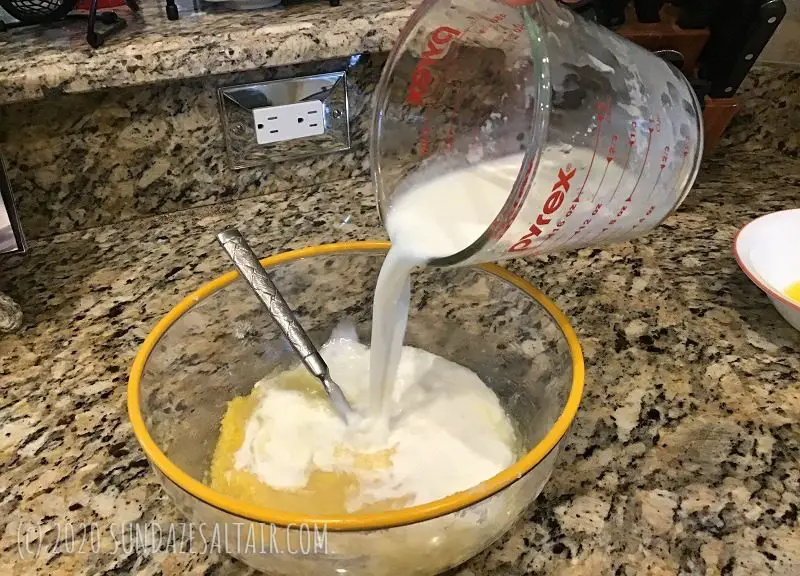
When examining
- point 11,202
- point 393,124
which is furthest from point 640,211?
point 11,202

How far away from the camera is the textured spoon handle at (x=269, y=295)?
2.32 ft

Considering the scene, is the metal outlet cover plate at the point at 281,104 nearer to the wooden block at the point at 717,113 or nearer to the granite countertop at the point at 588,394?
the granite countertop at the point at 588,394

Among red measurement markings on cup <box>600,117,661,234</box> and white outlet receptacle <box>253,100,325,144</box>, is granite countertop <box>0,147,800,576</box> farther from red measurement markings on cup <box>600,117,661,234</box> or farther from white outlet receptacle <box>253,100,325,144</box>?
red measurement markings on cup <box>600,117,661,234</box>

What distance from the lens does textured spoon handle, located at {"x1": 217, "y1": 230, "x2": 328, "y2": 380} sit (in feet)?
2.32

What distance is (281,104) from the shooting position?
3.20 ft

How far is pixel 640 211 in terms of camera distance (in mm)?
619

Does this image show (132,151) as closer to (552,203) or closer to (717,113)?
(552,203)

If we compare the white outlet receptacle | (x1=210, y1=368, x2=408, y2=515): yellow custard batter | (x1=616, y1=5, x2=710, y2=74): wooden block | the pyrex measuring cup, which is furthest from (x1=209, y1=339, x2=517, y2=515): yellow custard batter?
(x1=616, y1=5, x2=710, y2=74): wooden block

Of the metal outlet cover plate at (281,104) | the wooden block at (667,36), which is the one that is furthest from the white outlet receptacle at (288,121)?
the wooden block at (667,36)

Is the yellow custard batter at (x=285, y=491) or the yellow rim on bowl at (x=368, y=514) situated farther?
the yellow custard batter at (x=285, y=491)

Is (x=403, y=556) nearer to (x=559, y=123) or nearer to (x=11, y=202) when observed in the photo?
(x=559, y=123)

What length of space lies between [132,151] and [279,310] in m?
0.40

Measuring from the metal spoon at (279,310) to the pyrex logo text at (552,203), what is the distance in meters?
0.27

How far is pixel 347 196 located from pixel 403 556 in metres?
0.66
